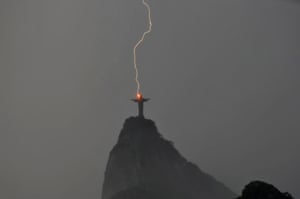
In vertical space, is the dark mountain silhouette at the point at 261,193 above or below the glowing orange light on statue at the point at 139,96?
below

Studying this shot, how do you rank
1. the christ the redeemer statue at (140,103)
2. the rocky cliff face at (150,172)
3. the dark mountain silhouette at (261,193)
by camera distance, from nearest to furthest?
1. the dark mountain silhouette at (261,193)
2. the rocky cliff face at (150,172)
3. the christ the redeemer statue at (140,103)

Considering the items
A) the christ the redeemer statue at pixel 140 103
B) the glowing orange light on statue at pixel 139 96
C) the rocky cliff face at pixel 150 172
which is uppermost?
the glowing orange light on statue at pixel 139 96

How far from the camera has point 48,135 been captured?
180 cm

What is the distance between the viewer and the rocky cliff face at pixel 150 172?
5.09ft

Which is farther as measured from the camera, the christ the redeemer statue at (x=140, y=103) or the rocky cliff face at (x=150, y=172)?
the christ the redeemer statue at (x=140, y=103)

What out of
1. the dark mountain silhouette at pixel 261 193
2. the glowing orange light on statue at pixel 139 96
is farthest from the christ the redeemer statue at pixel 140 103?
the dark mountain silhouette at pixel 261 193

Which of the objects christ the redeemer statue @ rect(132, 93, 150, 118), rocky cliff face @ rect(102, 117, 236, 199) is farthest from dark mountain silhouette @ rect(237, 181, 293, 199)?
christ the redeemer statue @ rect(132, 93, 150, 118)

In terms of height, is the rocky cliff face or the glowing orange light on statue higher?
the glowing orange light on statue

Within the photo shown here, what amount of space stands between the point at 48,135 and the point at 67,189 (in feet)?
0.80

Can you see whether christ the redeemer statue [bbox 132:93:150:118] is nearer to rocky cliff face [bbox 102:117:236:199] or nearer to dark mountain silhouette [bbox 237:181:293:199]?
rocky cliff face [bbox 102:117:236:199]

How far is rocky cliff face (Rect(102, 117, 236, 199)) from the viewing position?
1.55 meters

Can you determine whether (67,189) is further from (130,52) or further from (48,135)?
(130,52)

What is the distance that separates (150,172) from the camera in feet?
5.16

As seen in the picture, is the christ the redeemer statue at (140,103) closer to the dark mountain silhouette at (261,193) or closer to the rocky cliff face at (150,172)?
the rocky cliff face at (150,172)
